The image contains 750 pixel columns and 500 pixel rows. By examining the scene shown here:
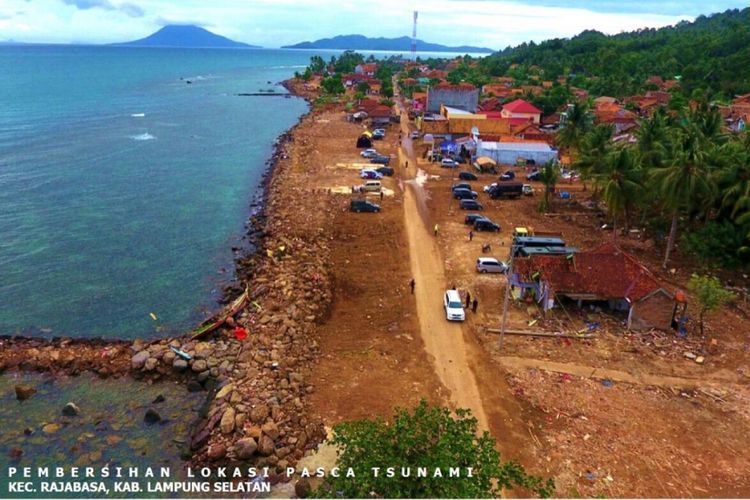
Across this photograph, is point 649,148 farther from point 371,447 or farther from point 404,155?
point 371,447

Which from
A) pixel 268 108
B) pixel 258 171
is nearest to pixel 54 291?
pixel 258 171

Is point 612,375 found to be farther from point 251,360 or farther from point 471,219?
point 471,219

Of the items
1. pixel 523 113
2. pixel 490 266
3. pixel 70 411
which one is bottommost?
pixel 70 411

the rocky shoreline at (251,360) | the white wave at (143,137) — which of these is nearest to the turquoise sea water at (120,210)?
the white wave at (143,137)

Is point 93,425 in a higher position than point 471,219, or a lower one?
lower

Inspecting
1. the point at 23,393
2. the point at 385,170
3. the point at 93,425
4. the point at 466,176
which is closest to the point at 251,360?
the point at 93,425

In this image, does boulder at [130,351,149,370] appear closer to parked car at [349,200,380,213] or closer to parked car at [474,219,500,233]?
parked car at [349,200,380,213]
